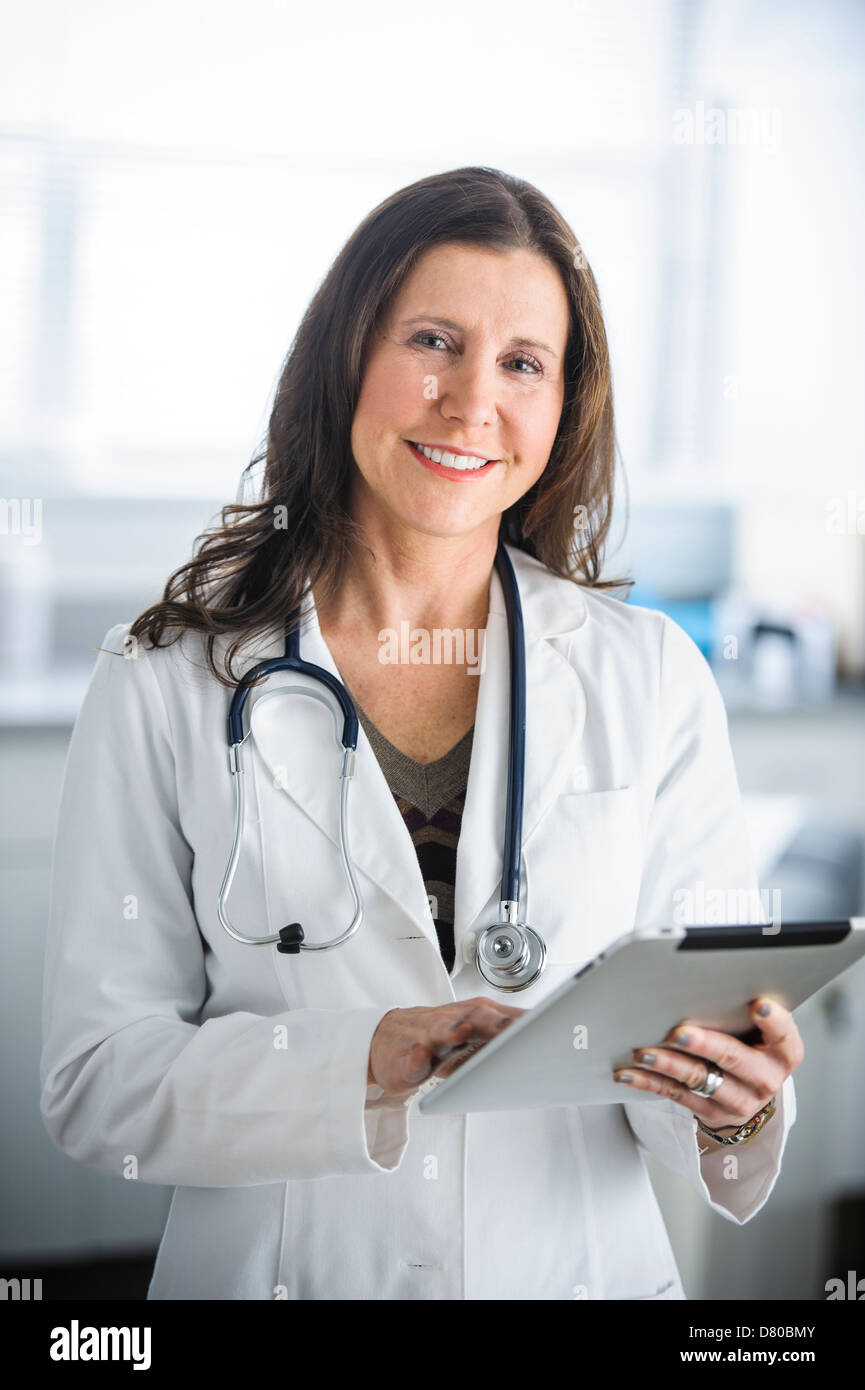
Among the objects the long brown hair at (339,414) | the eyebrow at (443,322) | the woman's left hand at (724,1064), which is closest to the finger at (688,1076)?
the woman's left hand at (724,1064)

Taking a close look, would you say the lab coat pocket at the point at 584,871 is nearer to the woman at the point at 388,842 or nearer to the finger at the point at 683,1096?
the woman at the point at 388,842

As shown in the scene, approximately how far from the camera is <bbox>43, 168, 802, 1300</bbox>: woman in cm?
85

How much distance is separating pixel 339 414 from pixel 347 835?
1.26 feet

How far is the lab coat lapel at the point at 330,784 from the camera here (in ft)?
2.99

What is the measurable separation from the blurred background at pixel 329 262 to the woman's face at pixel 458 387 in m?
1.00

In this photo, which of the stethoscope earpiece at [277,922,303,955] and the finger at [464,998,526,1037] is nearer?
the finger at [464,998,526,1037]

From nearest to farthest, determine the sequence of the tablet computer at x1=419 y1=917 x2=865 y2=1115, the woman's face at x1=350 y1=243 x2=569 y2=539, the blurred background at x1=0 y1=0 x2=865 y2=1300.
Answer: the tablet computer at x1=419 y1=917 x2=865 y2=1115 < the woman's face at x1=350 y1=243 x2=569 y2=539 < the blurred background at x1=0 y1=0 x2=865 y2=1300

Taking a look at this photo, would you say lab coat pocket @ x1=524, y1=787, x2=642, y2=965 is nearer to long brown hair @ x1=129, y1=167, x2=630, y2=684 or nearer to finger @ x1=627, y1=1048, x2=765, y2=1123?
finger @ x1=627, y1=1048, x2=765, y2=1123

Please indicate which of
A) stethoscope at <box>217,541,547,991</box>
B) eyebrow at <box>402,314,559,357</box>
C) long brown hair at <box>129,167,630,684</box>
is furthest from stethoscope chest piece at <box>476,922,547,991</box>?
eyebrow at <box>402,314,559,357</box>

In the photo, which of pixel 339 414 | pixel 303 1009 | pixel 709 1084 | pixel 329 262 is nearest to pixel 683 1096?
pixel 709 1084

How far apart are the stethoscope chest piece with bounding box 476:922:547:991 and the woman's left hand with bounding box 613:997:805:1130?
0.13 metres

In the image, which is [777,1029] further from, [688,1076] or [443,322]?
[443,322]

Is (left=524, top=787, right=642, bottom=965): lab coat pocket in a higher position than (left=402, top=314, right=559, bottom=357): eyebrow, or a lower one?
lower

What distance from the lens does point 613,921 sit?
3.12ft
